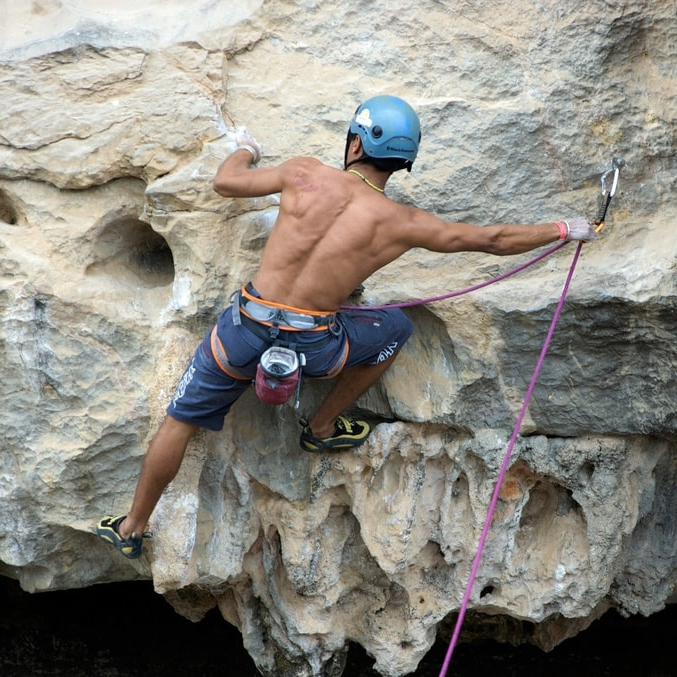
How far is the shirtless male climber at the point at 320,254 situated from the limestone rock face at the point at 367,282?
0.20 m

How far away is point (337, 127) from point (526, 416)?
1291 mm

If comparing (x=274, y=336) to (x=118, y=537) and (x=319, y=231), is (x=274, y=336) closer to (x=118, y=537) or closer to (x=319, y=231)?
(x=319, y=231)

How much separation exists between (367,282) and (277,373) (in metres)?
0.59

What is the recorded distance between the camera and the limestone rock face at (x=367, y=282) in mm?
3523

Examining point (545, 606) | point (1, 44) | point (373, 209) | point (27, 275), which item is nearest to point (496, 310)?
point (373, 209)

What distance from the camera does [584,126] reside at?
3590mm

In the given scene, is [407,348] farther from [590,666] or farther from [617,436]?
[590,666]

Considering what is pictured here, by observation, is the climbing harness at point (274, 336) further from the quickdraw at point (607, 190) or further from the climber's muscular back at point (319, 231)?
the quickdraw at point (607, 190)

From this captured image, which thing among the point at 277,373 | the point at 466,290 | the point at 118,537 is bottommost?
the point at 118,537

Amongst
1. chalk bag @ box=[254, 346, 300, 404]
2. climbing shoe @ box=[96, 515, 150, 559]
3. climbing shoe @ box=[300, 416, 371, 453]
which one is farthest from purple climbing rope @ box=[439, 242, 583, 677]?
climbing shoe @ box=[96, 515, 150, 559]

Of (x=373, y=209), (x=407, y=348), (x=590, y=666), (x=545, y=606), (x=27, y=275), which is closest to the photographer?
(x=373, y=209)

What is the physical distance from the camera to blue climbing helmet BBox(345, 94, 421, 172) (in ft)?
10.3

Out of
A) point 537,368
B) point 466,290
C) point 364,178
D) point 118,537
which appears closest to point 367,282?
point 466,290

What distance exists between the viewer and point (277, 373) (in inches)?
128
